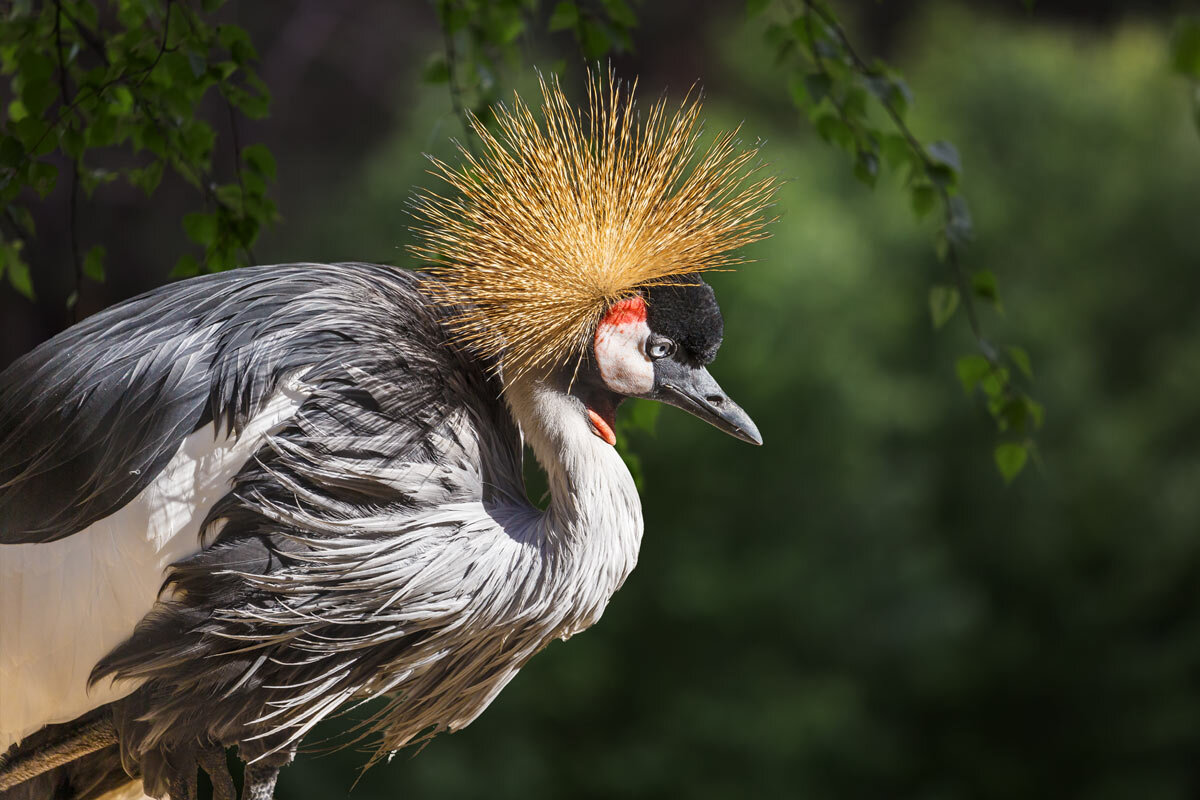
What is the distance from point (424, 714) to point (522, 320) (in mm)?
281

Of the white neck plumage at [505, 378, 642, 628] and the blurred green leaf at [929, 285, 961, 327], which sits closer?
the white neck plumage at [505, 378, 642, 628]

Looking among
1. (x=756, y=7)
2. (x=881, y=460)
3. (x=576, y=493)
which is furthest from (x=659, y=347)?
(x=881, y=460)

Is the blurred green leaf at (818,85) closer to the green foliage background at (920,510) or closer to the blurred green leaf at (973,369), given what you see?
the blurred green leaf at (973,369)

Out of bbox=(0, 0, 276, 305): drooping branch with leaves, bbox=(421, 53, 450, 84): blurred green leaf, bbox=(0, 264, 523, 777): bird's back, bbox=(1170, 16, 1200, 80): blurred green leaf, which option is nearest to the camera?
bbox=(1170, 16, 1200, 80): blurred green leaf

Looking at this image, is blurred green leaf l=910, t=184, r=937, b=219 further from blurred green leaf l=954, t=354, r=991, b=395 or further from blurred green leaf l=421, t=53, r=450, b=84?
blurred green leaf l=421, t=53, r=450, b=84

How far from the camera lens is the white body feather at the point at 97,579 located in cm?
76

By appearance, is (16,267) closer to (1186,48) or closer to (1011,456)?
(1011,456)

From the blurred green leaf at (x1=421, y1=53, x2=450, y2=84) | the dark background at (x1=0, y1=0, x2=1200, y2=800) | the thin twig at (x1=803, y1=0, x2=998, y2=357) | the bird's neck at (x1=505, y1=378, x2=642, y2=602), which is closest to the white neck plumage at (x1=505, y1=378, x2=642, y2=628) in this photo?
the bird's neck at (x1=505, y1=378, x2=642, y2=602)

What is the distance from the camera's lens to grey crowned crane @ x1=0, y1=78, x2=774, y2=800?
0.75 metres

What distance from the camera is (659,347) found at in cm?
A: 78

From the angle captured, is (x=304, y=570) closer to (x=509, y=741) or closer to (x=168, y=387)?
(x=168, y=387)

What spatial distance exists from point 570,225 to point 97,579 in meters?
0.37

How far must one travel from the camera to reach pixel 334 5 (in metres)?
3.81

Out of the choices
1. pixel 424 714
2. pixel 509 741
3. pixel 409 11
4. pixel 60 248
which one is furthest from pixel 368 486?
pixel 409 11
